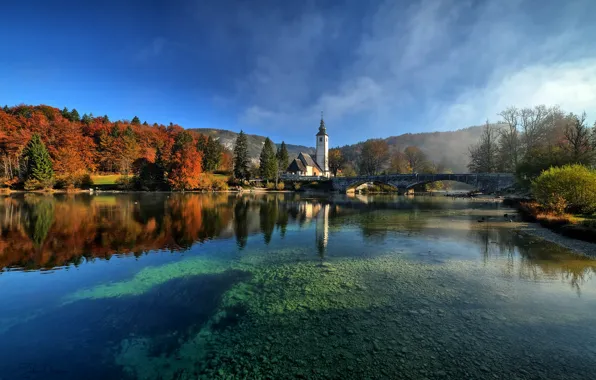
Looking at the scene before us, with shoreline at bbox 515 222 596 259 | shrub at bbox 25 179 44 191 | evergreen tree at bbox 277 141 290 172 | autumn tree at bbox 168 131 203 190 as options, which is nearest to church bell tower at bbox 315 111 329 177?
evergreen tree at bbox 277 141 290 172

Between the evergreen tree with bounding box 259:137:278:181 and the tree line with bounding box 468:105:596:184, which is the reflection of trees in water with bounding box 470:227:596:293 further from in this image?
the evergreen tree with bounding box 259:137:278:181

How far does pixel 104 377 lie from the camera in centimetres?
554

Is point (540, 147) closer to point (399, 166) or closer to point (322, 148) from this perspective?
point (399, 166)

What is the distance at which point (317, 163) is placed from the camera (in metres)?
112

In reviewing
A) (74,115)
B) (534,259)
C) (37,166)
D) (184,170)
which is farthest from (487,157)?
(74,115)

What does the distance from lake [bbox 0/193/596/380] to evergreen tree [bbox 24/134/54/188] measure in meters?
59.3

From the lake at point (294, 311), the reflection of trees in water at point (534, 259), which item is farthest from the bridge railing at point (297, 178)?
the lake at point (294, 311)

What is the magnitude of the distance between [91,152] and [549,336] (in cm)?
10253

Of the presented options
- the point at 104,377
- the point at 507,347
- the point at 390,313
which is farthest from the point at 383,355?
the point at 104,377

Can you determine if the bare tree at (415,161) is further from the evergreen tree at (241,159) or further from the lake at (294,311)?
the lake at (294,311)

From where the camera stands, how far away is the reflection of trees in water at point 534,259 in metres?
11.3

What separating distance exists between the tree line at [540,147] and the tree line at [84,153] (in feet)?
225

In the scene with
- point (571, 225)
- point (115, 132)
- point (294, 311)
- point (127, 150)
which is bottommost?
point (294, 311)

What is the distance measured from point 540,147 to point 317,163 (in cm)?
7215
